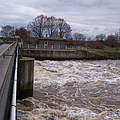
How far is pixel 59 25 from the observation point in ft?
294

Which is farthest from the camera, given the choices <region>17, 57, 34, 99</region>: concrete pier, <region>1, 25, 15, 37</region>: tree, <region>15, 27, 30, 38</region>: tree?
<region>1, 25, 15, 37</region>: tree

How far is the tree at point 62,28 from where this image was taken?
293 feet

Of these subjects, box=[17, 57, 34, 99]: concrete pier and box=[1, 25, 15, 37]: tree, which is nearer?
box=[17, 57, 34, 99]: concrete pier

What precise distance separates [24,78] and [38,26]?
2959 inches

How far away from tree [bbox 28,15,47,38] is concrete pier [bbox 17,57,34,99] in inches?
2864

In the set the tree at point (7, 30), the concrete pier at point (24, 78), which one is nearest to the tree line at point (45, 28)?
the tree at point (7, 30)

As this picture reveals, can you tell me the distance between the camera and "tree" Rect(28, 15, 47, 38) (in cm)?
8610

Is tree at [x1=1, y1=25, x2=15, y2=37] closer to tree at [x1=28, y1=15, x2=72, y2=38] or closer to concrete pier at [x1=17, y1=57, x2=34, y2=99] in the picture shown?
tree at [x1=28, y1=15, x2=72, y2=38]

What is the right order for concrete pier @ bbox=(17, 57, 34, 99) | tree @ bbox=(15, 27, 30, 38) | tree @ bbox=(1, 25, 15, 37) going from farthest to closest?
tree @ bbox=(1, 25, 15, 37) → tree @ bbox=(15, 27, 30, 38) → concrete pier @ bbox=(17, 57, 34, 99)

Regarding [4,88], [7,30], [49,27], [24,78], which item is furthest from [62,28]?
[4,88]

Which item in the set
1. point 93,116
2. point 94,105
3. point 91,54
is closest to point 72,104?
point 94,105

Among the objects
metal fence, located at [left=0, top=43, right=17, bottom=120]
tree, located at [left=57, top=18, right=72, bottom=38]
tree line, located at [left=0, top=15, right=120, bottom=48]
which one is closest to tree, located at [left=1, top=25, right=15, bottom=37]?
tree line, located at [left=0, top=15, right=120, bottom=48]

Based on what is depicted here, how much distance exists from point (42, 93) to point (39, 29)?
72.9m

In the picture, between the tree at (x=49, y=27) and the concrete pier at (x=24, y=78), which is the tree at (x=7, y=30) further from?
the concrete pier at (x=24, y=78)
